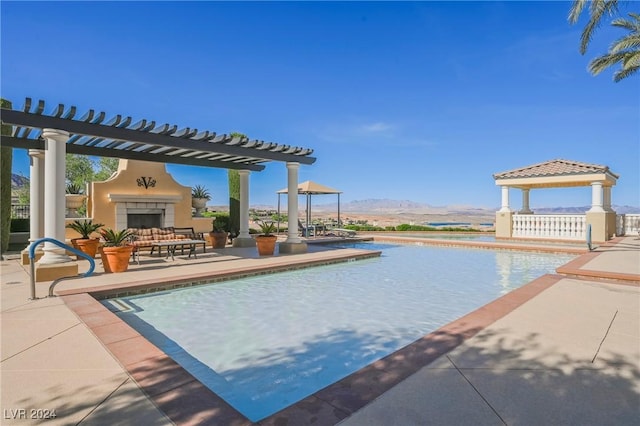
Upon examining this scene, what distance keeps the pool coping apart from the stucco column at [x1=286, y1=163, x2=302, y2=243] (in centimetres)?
735

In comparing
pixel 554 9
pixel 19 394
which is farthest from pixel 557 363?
pixel 554 9

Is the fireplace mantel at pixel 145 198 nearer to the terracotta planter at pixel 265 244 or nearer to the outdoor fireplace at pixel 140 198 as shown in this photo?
the outdoor fireplace at pixel 140 198

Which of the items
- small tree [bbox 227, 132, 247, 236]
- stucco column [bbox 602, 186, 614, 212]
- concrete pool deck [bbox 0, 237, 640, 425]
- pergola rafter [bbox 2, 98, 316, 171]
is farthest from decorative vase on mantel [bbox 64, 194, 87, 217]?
stucco column [bbox 602, 186, 614, 212]

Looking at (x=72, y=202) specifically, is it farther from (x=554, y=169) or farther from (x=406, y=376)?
(x=554, y=169)

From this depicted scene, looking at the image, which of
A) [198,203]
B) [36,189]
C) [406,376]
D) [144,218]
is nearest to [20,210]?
[144,218]

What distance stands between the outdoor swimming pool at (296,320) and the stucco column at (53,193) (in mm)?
2131

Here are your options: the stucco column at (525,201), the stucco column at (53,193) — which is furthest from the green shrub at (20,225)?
the stucco column at (525,201)

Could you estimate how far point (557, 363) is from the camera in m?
2.98

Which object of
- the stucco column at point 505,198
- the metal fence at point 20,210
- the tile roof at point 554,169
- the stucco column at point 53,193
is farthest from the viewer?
the stucco column at point 505,198

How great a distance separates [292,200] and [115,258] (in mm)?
5468

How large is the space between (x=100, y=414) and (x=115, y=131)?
22.5ft

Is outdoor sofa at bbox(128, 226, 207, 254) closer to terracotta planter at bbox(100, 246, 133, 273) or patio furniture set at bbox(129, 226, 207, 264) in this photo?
patio furniture set at bbox(129, 226, 207, 264)

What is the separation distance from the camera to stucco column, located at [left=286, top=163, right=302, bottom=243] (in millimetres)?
11281

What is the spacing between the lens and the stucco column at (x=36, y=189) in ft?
29.3
